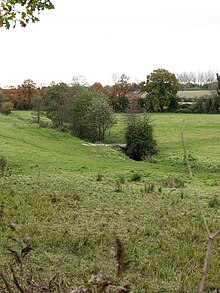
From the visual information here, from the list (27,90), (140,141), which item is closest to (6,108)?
(27,90)

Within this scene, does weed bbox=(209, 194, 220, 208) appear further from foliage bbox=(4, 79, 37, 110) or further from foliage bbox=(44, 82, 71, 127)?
foliage bbox=(4, 79, 37, 110)

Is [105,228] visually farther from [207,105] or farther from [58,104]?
[207,105]

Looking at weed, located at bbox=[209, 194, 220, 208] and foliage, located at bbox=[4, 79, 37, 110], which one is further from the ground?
foliage, located at bbox=[4, 79, 37, 110]

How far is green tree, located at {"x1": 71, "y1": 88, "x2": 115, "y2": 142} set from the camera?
1690 inches

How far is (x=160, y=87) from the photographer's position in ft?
229

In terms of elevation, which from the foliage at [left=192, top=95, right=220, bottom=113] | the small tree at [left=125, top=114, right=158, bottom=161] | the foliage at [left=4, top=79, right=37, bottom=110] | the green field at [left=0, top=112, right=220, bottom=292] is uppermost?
the foliage at [left=4, top=79, right=37, bottom=110]

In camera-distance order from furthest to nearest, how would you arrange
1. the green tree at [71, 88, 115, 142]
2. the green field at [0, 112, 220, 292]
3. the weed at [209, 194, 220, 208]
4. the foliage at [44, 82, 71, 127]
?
the foliage at [44, 82, 71, 127] < the green tree at [71, 88, 115, 142] < the weed at [209, 194, 220, 208] < the green field at [0, 112, 220, 292]

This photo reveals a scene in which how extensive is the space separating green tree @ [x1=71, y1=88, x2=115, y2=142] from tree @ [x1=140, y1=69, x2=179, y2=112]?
2396 cm

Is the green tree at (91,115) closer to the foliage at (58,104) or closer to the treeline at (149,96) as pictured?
the foliage at (58,104)

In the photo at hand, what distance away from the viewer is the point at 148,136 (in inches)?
1532

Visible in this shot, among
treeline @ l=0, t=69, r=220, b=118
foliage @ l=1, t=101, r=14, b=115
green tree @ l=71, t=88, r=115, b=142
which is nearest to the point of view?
green tree @ l=71, t=88, r=115, b=142

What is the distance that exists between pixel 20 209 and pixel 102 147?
2770 cm

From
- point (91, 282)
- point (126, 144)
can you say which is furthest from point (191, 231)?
point (126, 144)

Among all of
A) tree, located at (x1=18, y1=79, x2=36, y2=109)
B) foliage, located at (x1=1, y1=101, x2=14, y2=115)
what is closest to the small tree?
foliage, located at (x1=1, y1=101, x2=14, y2=115)
